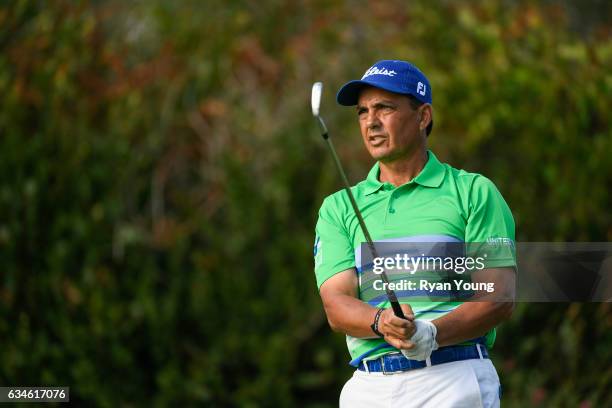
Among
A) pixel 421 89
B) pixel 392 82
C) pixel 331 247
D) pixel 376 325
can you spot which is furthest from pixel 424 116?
pixel 376 325

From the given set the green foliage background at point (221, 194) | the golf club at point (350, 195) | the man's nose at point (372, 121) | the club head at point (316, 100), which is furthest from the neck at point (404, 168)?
the green foliage background at point (221, 194)

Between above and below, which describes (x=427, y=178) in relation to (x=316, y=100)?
below

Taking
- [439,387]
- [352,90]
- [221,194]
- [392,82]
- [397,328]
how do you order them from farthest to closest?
[221,194]
[352,90]
[392,82]
[439,387]
[397,328]

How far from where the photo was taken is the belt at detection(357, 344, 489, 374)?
3.58 m

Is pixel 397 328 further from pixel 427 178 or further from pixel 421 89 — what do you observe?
pixel 421 89

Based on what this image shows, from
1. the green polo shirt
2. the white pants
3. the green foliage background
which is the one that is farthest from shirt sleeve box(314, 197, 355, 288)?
the green foliage background

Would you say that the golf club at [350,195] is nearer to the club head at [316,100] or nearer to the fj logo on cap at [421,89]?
the club head at [316,100]

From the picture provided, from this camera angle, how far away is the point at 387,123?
377 centimetres

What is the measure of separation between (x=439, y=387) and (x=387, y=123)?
925mm

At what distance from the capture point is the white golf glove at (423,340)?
3365 millimetres

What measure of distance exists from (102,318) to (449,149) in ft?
10.4

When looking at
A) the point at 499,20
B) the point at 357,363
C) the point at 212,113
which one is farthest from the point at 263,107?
the point at 357,363

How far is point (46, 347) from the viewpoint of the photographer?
816 centimetres

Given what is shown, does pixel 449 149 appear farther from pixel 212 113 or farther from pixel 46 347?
pixel 46 347
